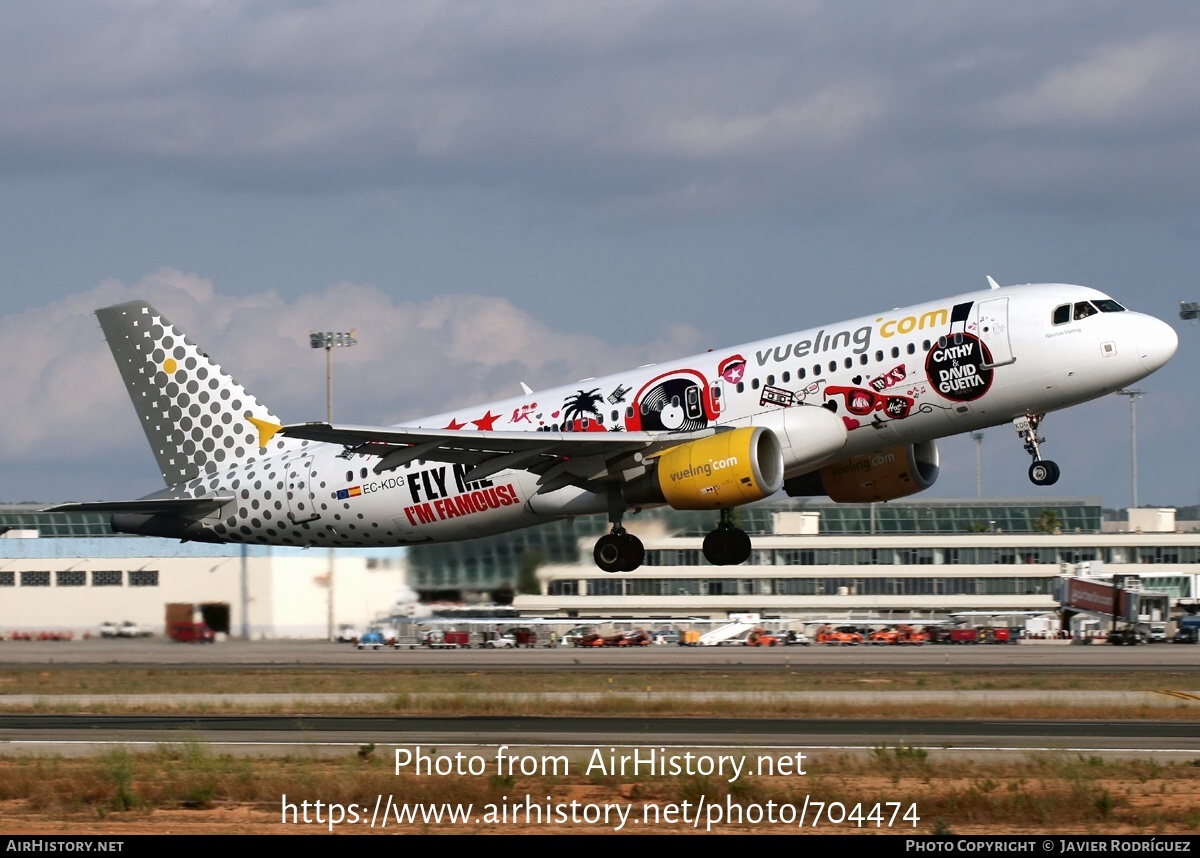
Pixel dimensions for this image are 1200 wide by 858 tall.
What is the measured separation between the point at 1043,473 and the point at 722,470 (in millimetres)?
6660

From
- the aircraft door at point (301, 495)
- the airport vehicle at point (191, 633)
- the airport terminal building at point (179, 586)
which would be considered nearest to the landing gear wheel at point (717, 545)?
the aircraft door at point (301, 495)

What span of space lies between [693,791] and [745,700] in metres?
17.4

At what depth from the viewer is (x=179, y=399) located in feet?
140

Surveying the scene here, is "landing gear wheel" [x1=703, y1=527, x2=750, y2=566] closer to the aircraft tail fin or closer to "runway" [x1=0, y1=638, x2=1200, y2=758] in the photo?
"runway" [x1=0, y1=638, x2=1200, y2=758]

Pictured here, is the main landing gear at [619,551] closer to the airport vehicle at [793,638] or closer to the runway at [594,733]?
the runway at [594,733]

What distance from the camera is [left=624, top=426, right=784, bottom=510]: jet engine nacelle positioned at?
107ft

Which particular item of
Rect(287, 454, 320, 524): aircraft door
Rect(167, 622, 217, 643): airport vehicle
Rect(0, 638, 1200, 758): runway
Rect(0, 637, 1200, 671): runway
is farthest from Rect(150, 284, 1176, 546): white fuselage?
Rect(167, 622, 217, 643): airport vehicle

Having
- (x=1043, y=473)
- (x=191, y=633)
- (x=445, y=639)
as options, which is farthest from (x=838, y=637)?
(x=1043, y=473)

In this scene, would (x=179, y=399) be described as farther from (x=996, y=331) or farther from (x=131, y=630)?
(x=996, y=331)

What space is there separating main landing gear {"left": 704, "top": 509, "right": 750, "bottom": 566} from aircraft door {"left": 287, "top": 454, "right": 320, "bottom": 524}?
996 cm

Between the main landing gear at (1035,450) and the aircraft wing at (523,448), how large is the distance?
20.8 ft

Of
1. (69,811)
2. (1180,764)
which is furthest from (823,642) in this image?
(69,811)

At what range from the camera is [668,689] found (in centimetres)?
4412

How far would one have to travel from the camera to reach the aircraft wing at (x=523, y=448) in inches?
1303
